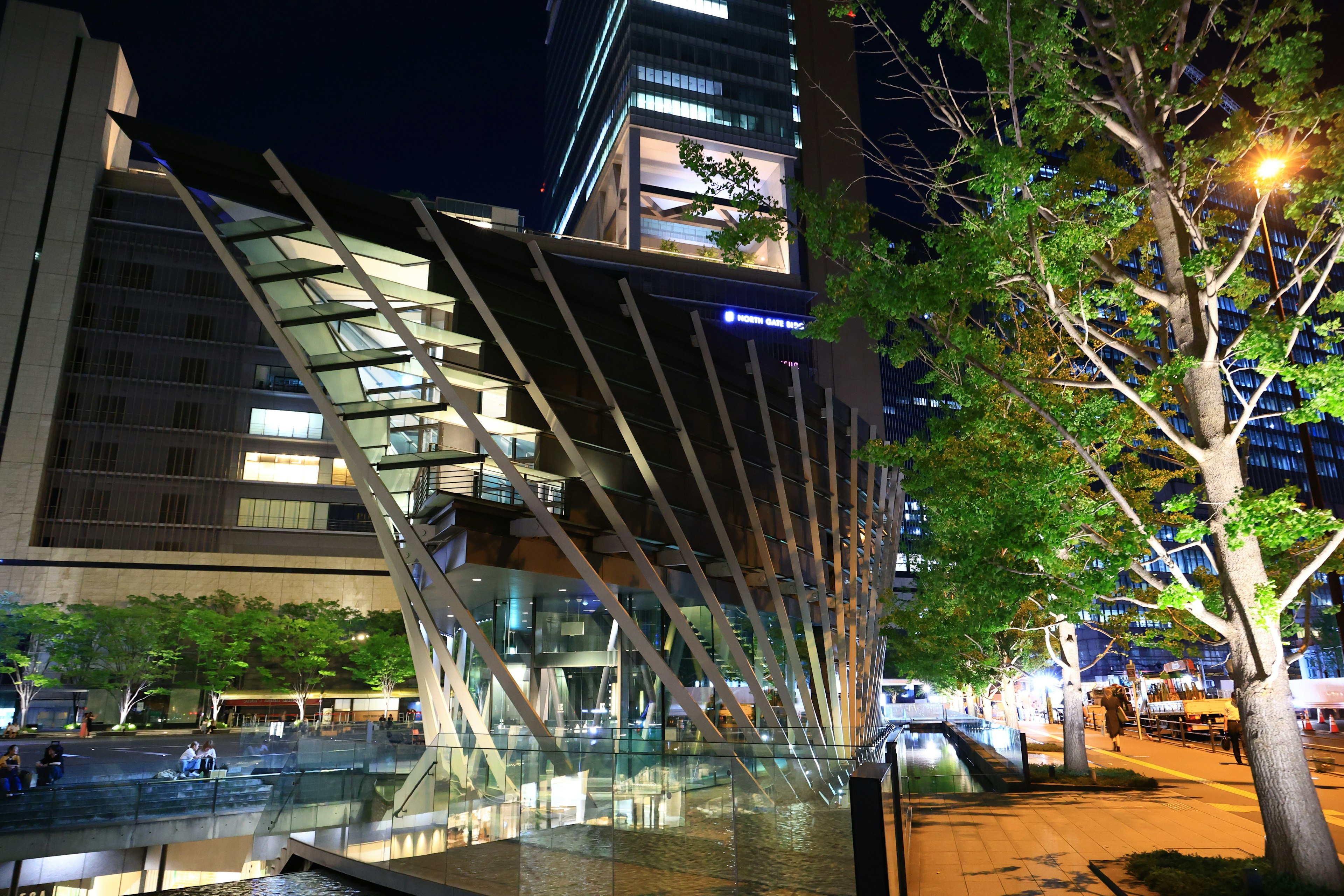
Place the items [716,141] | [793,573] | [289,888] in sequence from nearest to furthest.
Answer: [289,888] < [793,573] < [716,141]

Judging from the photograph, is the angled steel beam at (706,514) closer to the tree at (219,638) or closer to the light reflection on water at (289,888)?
the light reflection on water at (289,888)

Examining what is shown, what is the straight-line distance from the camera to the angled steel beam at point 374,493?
1797 cm

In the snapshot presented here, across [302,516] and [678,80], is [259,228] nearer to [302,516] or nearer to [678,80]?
[302,516]

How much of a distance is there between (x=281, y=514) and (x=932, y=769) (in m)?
61.8

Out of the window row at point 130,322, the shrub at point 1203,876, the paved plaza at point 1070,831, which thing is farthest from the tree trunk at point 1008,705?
the window row at point 130,322

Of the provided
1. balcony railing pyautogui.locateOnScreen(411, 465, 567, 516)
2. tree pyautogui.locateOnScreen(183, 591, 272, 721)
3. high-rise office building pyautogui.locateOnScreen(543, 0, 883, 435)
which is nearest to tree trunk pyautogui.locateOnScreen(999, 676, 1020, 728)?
balcony railing pyautogui.locateOnScreen(411, 465, 567, 516)

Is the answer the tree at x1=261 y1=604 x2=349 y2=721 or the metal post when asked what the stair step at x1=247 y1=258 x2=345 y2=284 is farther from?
the tree at x1=261 y1=604 x2=349 y2=721

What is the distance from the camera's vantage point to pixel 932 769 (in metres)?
17.8

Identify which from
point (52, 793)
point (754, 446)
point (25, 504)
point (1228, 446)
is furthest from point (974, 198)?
point (25, 504)

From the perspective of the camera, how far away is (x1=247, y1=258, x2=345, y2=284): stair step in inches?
766

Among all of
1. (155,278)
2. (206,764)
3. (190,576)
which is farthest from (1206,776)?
(155,278)

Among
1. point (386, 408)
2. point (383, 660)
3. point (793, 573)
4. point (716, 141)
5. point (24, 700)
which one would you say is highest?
point (716, 141)

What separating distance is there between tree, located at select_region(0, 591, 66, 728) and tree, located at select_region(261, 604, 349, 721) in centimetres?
1264

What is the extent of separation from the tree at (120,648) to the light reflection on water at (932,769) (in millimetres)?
53143
